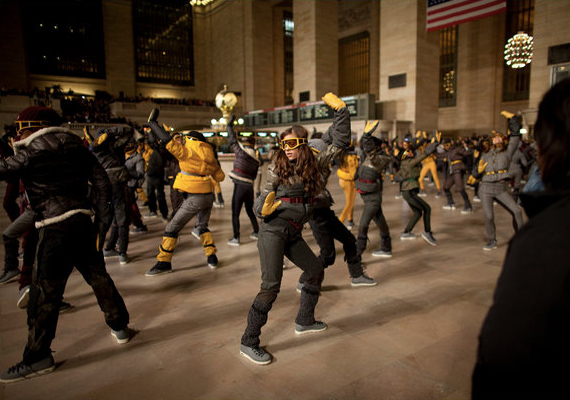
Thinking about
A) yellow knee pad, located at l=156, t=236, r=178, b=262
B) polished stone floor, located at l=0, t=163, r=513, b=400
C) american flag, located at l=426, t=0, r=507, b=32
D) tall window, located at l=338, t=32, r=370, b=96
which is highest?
tall window, located at l=338, t=32, r=370, b=96

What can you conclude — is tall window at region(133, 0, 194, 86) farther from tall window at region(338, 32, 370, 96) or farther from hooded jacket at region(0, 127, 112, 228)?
hooded jacket at region(0, 127, 112, 228)

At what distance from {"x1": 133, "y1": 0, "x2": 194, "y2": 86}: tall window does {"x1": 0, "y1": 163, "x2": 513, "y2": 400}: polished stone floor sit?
35210 millimetres

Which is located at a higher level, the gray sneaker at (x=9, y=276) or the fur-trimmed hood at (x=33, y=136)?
the fur-trimmed hood at (x=33, y=136)

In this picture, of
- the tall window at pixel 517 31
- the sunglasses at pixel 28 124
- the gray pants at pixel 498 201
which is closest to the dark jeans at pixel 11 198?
the sunglasses at pixel 28 124

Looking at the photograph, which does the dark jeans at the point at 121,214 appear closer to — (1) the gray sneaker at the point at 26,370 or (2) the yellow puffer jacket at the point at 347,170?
(1) the gray sneaker at the point at 26,370

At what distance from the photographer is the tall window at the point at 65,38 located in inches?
1240

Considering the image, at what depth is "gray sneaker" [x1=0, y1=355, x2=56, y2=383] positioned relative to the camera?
2936 millimetres

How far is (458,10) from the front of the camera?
1461cm

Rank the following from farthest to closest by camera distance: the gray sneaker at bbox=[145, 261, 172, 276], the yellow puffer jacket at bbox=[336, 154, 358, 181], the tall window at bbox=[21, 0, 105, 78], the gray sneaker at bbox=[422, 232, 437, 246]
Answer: the tall window at bbox=[21, 0, 105, 78], the yellow puffer jacket at bbox=[336, 154, 358, 181], the gray sneaker at bbox=[422, 232, 437, 246], the gray sneaker at bbox=[145, 261, 172, 276]

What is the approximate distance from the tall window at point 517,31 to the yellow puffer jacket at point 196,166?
28.7m

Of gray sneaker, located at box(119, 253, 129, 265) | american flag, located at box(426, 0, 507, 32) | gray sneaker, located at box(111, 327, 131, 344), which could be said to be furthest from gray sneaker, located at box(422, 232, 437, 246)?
american flag, located at box(426, 0, 507, 32)

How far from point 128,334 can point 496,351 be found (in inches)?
129

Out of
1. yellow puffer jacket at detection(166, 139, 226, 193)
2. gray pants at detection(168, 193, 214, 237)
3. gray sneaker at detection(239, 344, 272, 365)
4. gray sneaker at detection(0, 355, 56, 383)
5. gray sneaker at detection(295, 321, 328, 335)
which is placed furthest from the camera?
gray pants at detection(168, 193, 214, 237)

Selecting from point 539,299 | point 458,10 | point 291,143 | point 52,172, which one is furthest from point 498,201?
point 458,10
